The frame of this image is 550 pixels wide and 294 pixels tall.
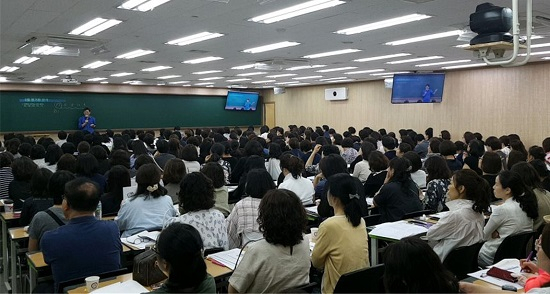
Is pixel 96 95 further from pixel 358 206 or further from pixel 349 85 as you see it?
pixel 358 206

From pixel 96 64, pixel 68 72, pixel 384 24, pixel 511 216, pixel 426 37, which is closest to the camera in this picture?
pixel 511 216

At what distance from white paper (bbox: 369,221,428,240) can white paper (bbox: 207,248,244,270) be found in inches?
51.2

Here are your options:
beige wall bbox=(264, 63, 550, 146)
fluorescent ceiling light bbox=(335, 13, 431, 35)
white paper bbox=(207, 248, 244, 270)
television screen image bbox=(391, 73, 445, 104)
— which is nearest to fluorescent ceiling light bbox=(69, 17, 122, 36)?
fluorescent ceiling light bbox=(335, 13, 431, 35)

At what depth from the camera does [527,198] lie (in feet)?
12.1

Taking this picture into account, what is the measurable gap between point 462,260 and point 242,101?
18.3 m

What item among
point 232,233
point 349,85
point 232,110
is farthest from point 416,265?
point 232,110

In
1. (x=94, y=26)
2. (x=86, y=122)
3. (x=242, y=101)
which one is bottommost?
(x=86, y=122)

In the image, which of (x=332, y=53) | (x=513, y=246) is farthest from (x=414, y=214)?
(x=332, y=53)

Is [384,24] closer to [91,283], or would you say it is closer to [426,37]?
[426,37]

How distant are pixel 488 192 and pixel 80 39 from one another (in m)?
6.83

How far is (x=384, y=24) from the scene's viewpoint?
641 cm

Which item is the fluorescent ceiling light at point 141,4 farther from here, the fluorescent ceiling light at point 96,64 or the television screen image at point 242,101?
the television screen image at point 242,101

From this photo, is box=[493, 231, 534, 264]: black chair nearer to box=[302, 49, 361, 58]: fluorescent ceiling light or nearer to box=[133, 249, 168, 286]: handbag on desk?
box=[133, 249, 168, 286]: handbag on desk

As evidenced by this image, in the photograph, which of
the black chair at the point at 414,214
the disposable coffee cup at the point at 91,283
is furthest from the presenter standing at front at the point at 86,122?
the disposable coffee cup at the point at 91,283
